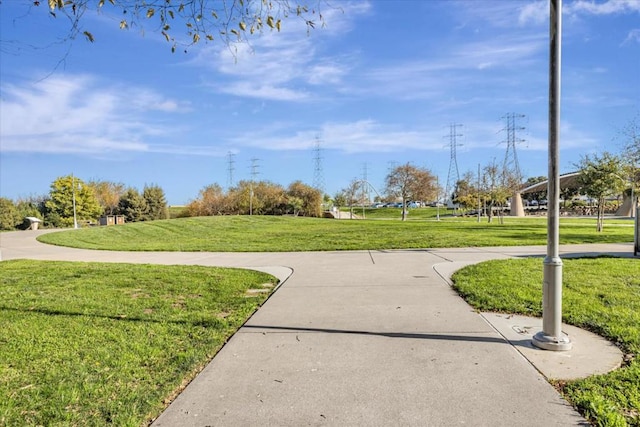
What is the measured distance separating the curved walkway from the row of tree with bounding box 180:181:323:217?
165 ft

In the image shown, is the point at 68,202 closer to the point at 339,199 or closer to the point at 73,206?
the point at 73,206

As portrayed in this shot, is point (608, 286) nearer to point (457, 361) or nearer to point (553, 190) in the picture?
point (553, 190)

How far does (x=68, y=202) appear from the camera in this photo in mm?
48000

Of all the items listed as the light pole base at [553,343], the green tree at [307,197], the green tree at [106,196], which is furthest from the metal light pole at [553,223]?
the green tree at [106,196]

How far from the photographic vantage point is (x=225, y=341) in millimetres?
4770

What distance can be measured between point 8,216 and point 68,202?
8833 mm

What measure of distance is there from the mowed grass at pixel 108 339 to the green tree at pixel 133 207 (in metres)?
46.1

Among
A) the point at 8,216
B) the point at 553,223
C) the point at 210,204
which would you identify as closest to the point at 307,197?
the point at 210,204

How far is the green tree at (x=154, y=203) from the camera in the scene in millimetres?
53781

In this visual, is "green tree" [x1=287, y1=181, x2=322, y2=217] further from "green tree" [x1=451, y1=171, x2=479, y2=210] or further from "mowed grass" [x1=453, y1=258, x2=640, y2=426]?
"mowed grass" [x1=453, y1=258, x2=640, y2=426]

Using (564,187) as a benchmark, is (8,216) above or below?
below

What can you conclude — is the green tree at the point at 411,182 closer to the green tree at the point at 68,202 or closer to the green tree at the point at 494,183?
the green tree at the point at 494,183

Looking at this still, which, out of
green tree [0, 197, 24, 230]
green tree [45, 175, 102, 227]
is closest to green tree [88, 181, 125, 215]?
green tree [45, 175, 102, 227]

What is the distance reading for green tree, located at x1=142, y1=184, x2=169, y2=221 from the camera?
176 ft
